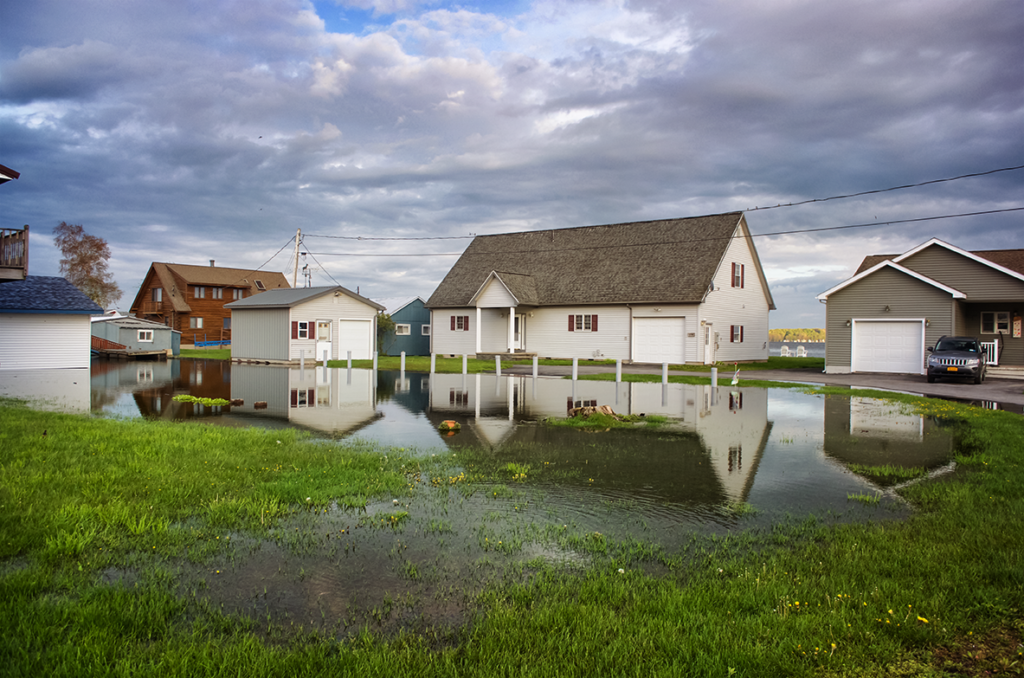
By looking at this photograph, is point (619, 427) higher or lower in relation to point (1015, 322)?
lower

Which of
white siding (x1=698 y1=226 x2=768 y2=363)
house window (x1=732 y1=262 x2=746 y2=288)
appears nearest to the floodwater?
white siding (x1=698 y1=226 x2=768 y2=363)

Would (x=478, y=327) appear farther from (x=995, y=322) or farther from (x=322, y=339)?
(x=995, y=322)

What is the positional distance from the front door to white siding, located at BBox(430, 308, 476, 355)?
7639mm

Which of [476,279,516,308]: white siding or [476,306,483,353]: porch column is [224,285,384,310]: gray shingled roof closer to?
[476,306,483,353]: porch column

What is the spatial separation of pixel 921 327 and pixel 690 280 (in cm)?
1112

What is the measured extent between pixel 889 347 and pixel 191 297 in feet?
196

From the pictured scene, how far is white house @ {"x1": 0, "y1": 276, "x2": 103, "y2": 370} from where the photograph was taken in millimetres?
29469

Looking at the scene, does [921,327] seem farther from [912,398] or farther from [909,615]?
[909,615]

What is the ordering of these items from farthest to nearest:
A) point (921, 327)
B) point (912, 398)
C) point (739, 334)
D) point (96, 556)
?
point (739, 334), point (921, 327), point (912, 398), point (96, 556)

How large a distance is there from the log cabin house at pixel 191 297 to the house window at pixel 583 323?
1492 inches

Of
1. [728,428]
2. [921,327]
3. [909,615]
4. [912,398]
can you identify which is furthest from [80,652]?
[921,327]

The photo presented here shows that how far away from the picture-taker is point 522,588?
5.06 metres

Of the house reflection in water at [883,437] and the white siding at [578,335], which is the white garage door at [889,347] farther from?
the house reflection in water at [883,437]

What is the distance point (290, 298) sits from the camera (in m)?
→ 40.0
